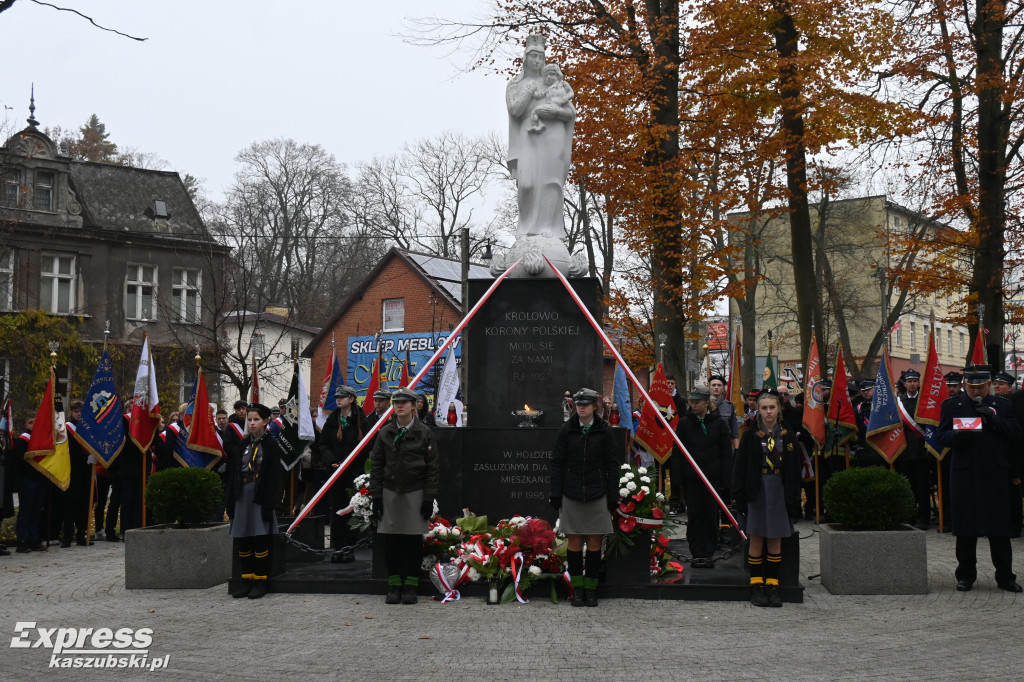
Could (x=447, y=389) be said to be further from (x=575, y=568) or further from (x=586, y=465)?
(x=586, y=465)

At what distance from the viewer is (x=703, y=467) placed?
480 inches

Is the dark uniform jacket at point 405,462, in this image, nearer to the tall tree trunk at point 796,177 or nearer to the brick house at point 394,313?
the tall tree trunk at point 796,177

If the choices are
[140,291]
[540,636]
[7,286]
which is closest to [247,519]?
[540,636]

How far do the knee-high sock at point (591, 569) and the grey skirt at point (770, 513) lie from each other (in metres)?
1.42

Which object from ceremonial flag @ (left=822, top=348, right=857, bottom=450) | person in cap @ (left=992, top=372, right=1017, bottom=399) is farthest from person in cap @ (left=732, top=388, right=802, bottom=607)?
ceremonial flag @ (left=822, top=348, right=857, bottom=450)

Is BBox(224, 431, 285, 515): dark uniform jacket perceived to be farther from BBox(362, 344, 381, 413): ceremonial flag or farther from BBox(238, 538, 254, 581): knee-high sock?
BBox(362, 344, 381, 413): ceremonial flag

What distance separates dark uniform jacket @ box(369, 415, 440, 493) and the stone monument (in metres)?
3.37

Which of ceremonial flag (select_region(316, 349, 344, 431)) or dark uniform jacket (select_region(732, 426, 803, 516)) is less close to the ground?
ceremonial flag (select_region(316, 349, 344, 431))

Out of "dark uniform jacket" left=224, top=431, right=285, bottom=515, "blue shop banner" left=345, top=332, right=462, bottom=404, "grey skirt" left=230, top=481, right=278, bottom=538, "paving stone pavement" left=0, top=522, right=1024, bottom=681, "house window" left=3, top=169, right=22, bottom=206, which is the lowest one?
"paving stone pavement" left=0, top=522, right=1024, bottom=681

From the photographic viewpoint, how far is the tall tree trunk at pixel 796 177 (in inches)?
845

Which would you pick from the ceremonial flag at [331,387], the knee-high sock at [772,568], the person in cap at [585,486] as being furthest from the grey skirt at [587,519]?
the ceremonial flag at [331,387]

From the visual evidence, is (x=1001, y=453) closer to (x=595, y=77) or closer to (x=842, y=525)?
(x=842, y=525)

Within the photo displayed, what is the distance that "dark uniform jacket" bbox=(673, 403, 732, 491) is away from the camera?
12.1m

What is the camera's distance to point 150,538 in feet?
36.0
